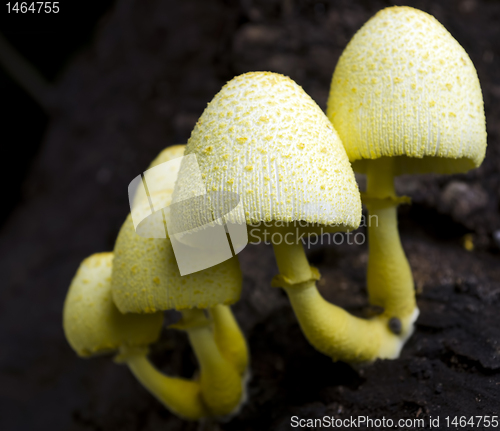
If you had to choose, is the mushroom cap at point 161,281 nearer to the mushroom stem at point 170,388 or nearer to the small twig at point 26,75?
the mushroom stem at point 170,388

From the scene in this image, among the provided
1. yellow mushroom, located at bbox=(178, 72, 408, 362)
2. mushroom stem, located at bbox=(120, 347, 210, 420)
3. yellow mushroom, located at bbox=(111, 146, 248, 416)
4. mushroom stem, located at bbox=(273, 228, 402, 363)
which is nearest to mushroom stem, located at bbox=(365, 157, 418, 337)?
mushroom stem, located at bbox=(273, 228, 402, 363)

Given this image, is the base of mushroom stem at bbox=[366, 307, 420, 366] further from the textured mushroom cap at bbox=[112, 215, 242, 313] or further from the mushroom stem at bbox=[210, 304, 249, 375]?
the textured mushroom cap at bbox=[112, 215, 242, 313]

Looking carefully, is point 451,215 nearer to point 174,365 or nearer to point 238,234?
point 238,234

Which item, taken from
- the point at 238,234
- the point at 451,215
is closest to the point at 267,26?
the point at 451,215

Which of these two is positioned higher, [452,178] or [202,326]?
[202,326]

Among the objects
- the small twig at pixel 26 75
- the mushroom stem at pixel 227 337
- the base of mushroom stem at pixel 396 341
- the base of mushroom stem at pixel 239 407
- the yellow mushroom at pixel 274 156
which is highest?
the small twig at pixel 26 75

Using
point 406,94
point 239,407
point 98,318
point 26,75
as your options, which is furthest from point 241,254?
point 26,75

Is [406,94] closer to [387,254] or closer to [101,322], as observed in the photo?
[387,254]

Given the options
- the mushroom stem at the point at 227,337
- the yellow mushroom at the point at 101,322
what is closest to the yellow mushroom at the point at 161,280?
the yellow mushroom at the point at 101,322
